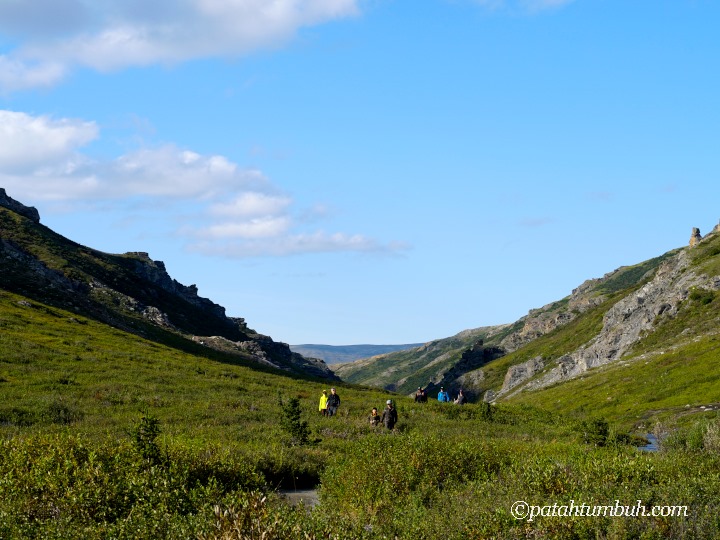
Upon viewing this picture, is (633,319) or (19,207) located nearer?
(633,319)

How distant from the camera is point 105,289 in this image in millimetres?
123938

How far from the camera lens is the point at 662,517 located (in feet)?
40.8

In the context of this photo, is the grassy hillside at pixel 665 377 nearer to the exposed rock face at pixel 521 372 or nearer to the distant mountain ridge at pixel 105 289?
the exposed rock face at pixel 521 372

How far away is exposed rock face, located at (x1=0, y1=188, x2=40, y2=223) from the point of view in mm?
156625

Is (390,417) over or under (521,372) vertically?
under

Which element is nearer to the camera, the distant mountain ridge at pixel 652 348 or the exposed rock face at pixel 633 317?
the distant mountain ridge at pixel 652 348

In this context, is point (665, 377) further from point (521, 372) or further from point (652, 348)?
point (521, 372)

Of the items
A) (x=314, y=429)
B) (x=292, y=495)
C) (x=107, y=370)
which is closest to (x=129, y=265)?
(x=107, y=370)

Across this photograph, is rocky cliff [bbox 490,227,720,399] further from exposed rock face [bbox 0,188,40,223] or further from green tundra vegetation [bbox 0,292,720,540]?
exposed rock face [bbox 0,188,40,223]

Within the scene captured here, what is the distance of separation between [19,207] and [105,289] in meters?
53.7

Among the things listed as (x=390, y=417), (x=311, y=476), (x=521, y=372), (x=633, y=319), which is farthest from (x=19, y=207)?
(x=311, y=476)

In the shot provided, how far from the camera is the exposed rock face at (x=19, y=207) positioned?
156625mm

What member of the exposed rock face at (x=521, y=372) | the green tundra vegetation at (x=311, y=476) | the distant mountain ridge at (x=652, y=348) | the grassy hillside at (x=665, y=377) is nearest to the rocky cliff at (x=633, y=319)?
the distant mountain ridge at (x=652, y=348)

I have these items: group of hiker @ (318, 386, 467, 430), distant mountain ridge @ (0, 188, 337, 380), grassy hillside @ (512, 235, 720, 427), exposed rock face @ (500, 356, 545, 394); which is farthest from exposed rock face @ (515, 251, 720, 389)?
group of hiker @ (318, 386, 467, 430)
